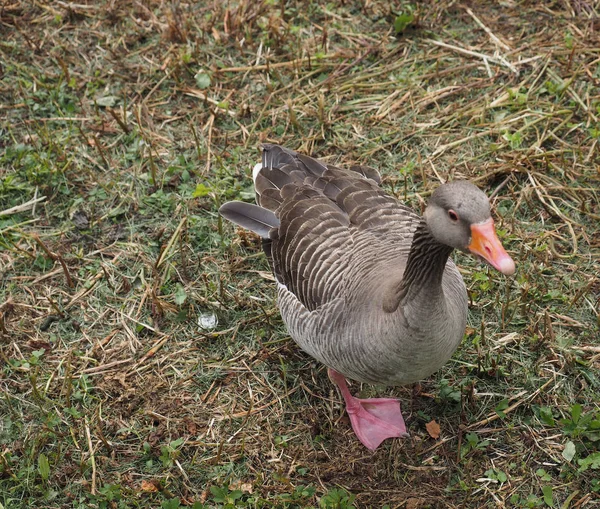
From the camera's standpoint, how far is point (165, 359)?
13.9 feet

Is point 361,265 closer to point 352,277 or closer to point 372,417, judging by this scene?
point 352,277

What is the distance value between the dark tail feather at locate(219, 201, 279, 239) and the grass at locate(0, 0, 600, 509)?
1.71 feet

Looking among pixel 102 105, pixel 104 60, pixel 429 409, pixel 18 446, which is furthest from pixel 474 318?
pixel 104 60

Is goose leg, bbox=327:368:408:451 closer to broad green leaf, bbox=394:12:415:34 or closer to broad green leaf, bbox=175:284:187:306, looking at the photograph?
broad green leaf, bbox=175:284:187:306

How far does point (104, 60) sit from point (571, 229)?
3.78 meters

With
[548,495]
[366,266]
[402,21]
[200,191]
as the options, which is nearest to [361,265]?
[366,266]

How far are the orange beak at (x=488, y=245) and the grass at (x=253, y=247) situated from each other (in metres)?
1.29

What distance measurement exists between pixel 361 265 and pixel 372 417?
2.69ft

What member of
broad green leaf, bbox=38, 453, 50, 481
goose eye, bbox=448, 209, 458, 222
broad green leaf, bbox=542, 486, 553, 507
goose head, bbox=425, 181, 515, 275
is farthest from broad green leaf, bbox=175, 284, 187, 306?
broad green leaf, bbox=542, 486, 553, 507

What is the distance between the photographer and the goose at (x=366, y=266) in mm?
2895

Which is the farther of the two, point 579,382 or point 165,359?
point 165,359

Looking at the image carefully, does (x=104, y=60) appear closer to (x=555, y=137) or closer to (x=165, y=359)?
(x=165, y=359)

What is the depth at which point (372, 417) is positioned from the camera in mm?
3717

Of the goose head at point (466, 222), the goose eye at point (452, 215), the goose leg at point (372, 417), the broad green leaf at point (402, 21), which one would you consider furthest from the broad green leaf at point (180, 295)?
the broad green leaf at point (402, 21)
